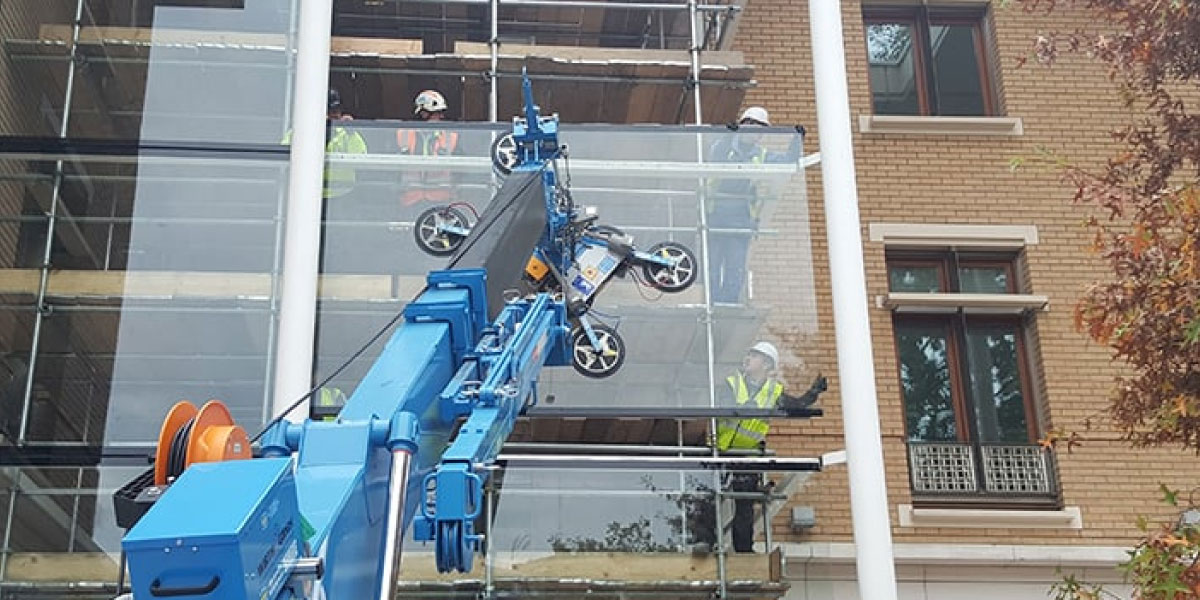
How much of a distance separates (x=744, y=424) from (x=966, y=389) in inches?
135

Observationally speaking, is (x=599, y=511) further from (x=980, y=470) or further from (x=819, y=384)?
(x=980, y=470)

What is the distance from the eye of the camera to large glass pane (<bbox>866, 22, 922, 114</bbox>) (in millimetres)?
15266

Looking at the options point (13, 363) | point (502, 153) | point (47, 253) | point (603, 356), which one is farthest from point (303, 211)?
point (603, 356)

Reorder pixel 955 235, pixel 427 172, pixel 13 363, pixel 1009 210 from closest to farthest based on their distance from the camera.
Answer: pixel 13 363 → pixel 427 172 → pixel 955 235 → pixel 1009 210

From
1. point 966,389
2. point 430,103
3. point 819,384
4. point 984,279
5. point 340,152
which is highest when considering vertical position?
point 430,103

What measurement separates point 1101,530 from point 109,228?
898cm

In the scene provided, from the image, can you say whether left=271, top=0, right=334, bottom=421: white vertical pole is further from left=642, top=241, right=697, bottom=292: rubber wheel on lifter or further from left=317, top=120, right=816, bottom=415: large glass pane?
left=642, top=241, right=697, bottom=292: rubber wheel on lifter

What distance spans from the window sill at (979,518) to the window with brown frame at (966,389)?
32cm

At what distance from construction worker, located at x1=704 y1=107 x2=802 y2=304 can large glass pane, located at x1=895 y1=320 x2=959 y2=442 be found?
9.94 ft

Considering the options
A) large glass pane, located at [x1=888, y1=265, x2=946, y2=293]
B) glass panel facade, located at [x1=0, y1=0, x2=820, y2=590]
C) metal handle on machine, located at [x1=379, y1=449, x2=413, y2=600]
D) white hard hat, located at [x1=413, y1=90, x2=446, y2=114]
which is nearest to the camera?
metal handle on machine, located at [x1=379, y1=449, x2=413, y2=600]

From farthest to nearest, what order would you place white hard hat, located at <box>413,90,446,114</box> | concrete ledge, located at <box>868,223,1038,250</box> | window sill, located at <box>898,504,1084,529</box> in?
concrete ledge, located at <box>868,223,1038,250</box> → window sill, located at <box>898,504,1084,529</box> → white hard hat, located at <box>413,90,446,114</box>

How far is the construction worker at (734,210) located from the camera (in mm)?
11523

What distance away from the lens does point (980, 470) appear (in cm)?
1345

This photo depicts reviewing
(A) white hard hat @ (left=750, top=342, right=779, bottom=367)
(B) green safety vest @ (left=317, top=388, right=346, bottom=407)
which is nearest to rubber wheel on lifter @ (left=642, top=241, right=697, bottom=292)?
(A) white hard hat @ (left=750, top=342, right=779, bottom=367)
